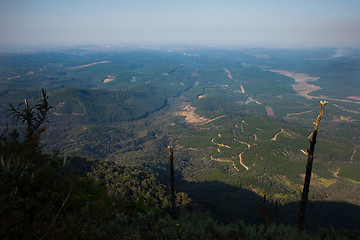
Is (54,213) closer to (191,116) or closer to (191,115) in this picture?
(191,116)


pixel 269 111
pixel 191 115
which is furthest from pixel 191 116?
pixel 269 111

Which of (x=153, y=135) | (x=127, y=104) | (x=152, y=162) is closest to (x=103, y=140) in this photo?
(x=153, y=135)

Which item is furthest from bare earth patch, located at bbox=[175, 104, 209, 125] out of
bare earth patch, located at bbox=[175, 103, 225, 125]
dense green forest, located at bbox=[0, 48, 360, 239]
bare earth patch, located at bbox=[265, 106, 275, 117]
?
bare earth patch, located at bbox=[265, 106, 275, 117]

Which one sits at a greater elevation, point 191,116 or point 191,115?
point 191,115

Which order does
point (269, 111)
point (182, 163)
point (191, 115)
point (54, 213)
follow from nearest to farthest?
1. point (54, 213)
2. point (182, 163)
3. point (191, 115)
4. point (269, 111)

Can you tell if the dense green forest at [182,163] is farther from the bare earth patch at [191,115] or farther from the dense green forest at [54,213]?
the bare earth patch at [191,115]

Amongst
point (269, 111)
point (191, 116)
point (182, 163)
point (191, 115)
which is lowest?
point (182, 163)

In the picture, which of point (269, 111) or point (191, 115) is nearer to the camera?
point (191, 115)

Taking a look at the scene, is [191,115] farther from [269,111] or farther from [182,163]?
[182,163]

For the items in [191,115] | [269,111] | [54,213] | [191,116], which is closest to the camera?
[54,213]

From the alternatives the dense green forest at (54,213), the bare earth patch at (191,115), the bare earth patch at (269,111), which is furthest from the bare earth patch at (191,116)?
the dense green forest at (54,213)

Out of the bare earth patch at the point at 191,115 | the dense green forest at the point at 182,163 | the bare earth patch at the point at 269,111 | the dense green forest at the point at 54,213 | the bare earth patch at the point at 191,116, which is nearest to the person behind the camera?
the dense green forest at the point at 54,213

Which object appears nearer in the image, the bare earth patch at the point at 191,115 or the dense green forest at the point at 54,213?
the dense green forest at the point at 54,213
